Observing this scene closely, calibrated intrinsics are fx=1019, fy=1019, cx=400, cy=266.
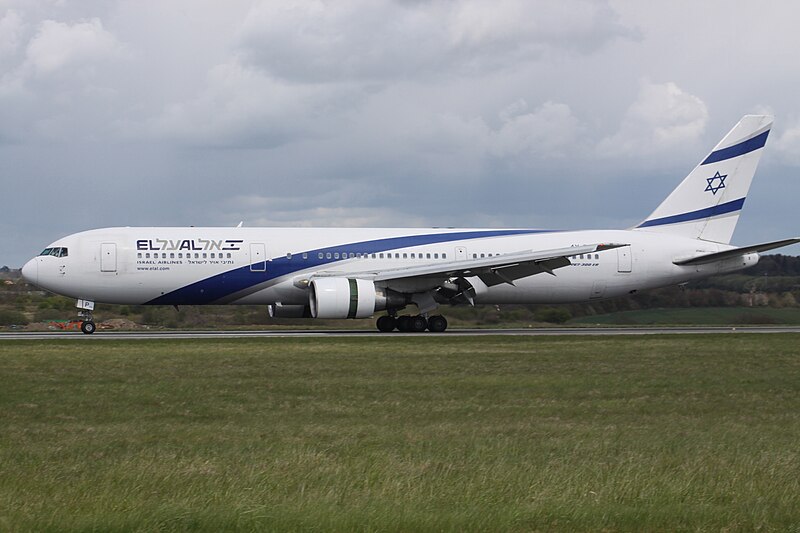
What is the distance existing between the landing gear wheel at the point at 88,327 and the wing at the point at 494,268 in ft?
25.3

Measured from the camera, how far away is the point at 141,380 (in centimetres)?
1939

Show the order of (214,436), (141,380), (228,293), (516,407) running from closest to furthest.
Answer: (214,436) → (516,407) → (141,380) → (228,293)

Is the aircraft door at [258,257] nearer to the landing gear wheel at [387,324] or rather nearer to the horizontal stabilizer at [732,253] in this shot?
the landing gear wheel at [387,324]

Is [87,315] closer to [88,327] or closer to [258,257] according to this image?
[88,327]

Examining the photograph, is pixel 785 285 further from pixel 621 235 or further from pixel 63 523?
pixel 63 523

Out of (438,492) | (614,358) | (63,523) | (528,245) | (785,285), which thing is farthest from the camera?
(785,285)

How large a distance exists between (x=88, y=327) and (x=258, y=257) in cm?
610

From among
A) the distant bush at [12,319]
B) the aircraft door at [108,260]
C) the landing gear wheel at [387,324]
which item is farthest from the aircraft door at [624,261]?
the distant bush at [12,319]

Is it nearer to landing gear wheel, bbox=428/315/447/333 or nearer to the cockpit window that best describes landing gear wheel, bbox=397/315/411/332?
landing gear wheel, bbox=428/315/447/333

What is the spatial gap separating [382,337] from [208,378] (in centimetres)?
1234

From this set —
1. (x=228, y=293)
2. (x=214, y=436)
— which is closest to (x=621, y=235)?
(x=228, y=293)

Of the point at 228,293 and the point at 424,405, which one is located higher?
the point at 228,293

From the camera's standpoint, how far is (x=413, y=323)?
36.1m

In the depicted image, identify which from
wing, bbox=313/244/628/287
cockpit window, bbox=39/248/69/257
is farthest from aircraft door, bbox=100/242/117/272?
wing, bbox=313/244/628/287
